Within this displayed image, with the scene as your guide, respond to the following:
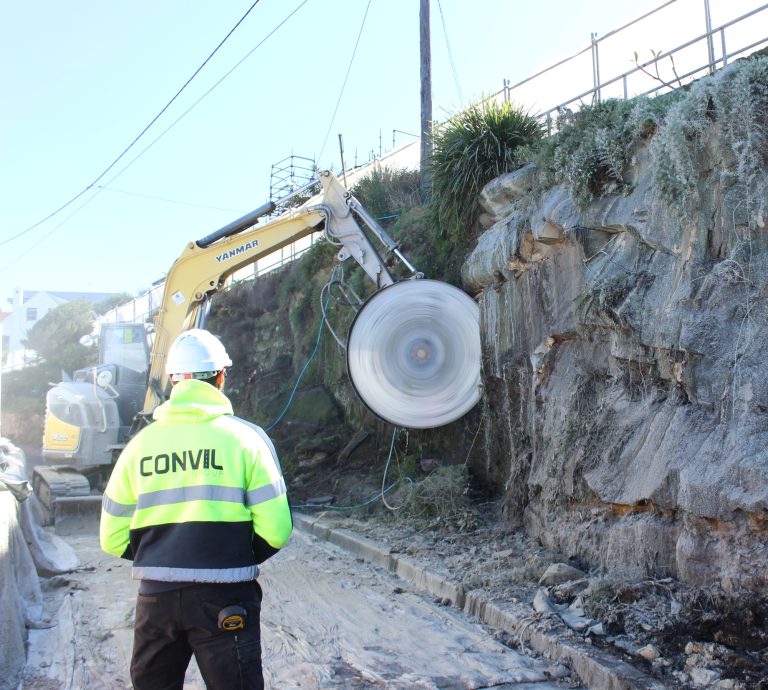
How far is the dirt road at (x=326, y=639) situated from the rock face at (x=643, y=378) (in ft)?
4.42

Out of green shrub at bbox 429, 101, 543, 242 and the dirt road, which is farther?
green shrub at bbox 429, 101, 543, 242

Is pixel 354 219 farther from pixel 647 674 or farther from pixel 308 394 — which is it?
pixel 647 674

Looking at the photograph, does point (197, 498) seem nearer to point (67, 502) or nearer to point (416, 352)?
point (416, 352)

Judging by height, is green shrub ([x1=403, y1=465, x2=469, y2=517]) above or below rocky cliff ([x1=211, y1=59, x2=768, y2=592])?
below

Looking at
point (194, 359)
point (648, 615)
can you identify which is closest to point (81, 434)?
A: point (648, 615)

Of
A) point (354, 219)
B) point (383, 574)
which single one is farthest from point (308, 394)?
point (383, 574)

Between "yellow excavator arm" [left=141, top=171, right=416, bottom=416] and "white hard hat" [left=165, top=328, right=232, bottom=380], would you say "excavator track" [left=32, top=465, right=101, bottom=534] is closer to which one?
"yellow excavator arm" [left=141, top=171, right=416, bottom=416]

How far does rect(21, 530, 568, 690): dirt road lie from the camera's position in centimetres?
518

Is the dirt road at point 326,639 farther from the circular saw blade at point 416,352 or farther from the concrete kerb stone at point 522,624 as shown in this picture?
the circular saw blade at point 416,352

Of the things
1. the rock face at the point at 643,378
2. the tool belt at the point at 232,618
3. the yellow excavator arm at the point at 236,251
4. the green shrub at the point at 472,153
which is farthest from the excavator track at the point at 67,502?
the tool belt at the point at 232,618

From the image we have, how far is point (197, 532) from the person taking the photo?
3307 mm

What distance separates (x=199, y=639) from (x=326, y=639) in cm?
295

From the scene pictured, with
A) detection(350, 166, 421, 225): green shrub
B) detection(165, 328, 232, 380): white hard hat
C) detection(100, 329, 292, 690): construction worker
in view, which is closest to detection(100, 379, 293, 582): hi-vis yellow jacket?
detection(100, 329, 292, 690): construction worker

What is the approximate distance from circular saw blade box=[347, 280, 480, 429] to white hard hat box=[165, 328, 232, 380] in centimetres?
686
